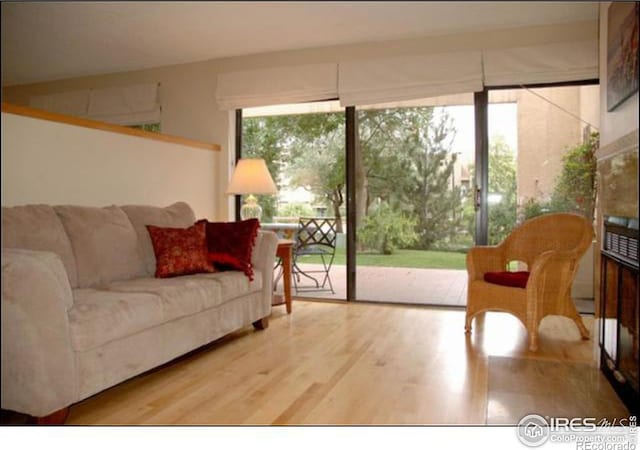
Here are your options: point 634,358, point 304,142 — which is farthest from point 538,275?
point 304,142

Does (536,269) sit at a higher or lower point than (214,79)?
lower

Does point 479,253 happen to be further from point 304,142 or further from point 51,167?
point 51,167

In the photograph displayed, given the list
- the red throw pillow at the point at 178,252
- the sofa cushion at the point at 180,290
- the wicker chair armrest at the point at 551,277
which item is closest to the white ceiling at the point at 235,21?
the red throw pillow at the point at 178,252

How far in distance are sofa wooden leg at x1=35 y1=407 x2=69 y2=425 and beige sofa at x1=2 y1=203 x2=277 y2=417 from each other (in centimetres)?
3

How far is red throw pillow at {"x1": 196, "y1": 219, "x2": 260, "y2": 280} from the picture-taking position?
2.73 metres

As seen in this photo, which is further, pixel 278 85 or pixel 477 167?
pixel 278 85

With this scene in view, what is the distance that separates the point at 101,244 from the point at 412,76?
7.73 ft

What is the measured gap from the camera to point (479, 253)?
9.52 ft

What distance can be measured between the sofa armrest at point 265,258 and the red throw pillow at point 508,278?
1318 mm

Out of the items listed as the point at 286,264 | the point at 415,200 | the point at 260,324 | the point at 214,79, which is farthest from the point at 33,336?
the point at 214,79

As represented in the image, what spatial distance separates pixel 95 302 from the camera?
70.2 inches

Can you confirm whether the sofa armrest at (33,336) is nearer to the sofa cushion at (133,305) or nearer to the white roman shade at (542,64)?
the sofa cushion at (133,305)

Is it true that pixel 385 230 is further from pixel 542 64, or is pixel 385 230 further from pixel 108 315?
pixel 108 315

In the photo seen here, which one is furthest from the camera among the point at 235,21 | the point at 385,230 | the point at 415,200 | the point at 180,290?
the point at 385,230
